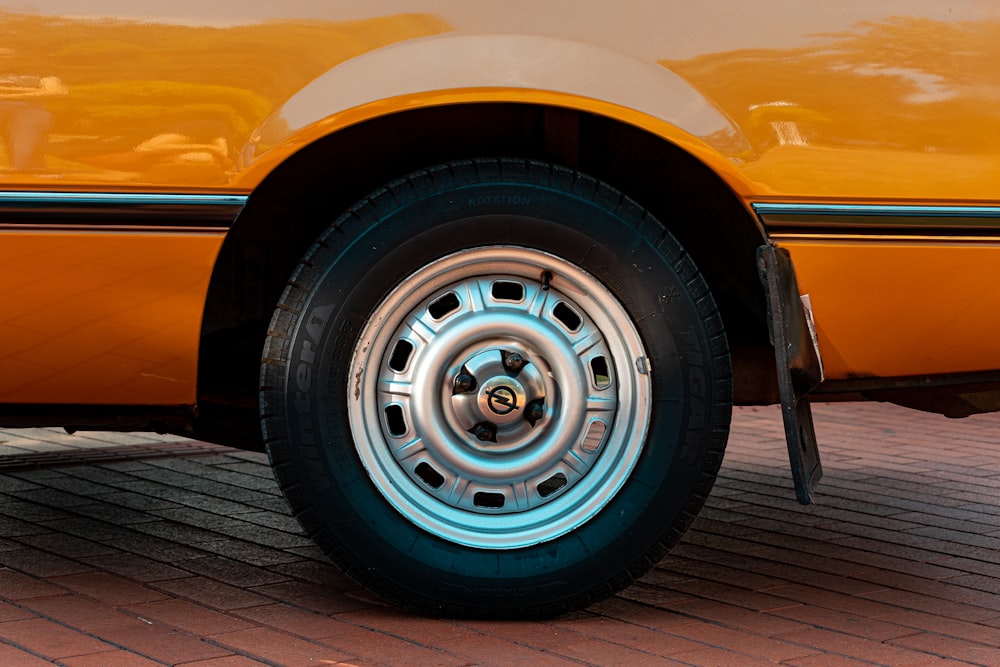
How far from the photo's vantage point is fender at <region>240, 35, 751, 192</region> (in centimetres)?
245

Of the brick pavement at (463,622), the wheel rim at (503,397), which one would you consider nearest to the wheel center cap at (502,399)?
the wheel rim at (503,397)

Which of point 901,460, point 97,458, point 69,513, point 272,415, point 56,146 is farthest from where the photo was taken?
point 901,460

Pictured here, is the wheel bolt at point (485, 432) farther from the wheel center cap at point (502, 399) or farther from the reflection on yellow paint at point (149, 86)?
the reflection on yellow paint at point (149, 86)

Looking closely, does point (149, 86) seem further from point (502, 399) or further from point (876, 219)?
point (876, 219)

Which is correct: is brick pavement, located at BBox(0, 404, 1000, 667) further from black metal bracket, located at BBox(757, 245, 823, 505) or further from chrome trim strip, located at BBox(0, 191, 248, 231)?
chrome trim strip, located at BBox(0, 191, 248, 231)

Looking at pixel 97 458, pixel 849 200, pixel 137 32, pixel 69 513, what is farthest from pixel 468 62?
pixel 97 458

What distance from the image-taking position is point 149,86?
2.45 metres

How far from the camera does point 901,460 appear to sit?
502 centimetres

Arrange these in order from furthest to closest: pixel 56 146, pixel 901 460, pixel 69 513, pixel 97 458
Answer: pixel 901 460
pixel 97 458
pixel 69 513
pixel 56 146

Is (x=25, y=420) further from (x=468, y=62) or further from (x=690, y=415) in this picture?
(x=690, y=415)

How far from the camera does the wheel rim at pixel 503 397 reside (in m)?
2.65

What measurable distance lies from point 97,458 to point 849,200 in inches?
122

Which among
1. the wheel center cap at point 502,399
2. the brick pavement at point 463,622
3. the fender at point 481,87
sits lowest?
the brick pavement at point 463,622

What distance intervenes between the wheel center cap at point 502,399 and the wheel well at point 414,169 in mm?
486
